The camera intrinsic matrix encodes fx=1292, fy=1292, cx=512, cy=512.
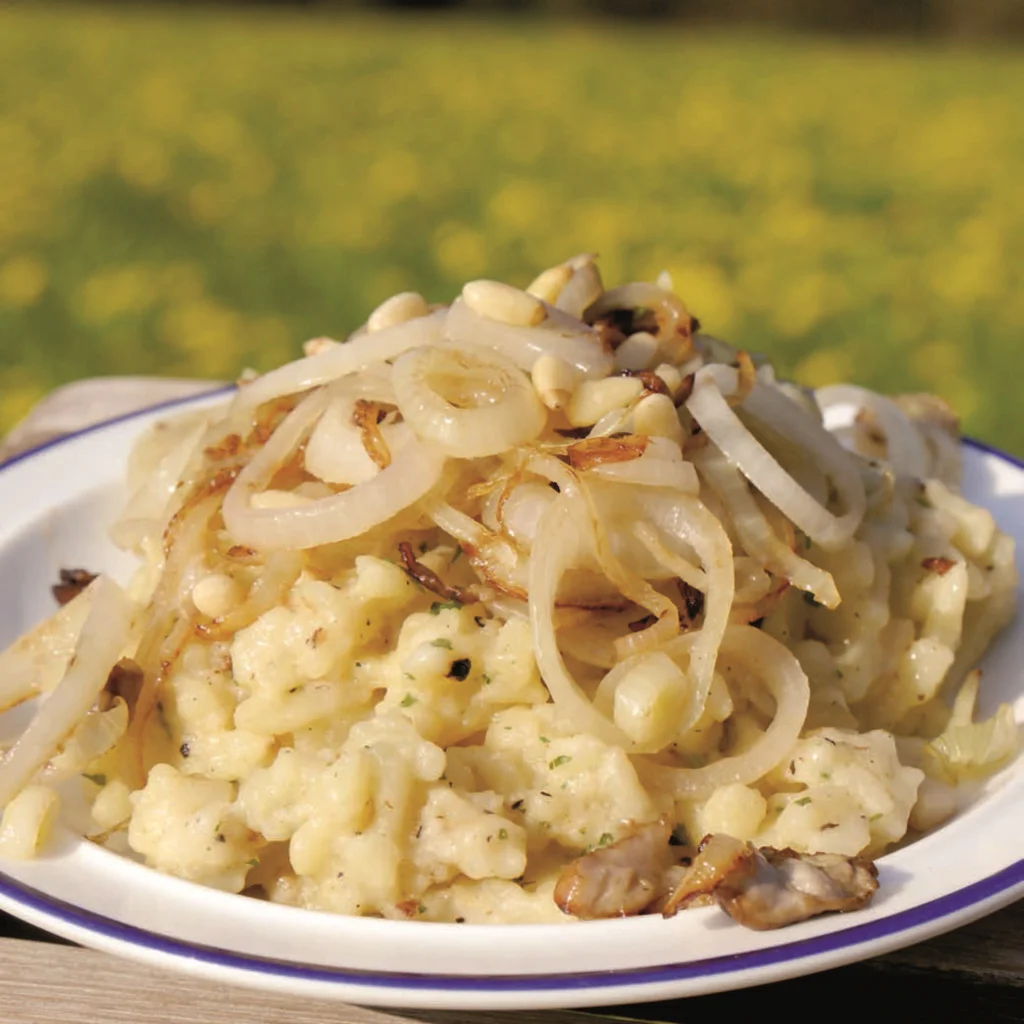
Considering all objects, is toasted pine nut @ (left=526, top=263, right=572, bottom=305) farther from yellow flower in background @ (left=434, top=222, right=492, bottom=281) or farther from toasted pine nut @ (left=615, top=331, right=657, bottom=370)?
yellow flower in background @ (left=434, top=222, right=492, bottom=281)

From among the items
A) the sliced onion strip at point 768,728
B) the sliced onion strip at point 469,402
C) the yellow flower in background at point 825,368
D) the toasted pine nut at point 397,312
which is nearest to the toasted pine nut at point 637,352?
the sliced onion strip at point 469,402

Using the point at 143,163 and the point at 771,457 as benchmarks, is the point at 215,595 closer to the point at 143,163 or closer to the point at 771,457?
the point at 771,457

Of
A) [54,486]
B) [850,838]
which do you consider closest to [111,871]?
[850,838]

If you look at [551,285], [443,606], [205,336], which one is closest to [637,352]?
[551,285]

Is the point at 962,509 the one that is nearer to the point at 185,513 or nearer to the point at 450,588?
the point at 450,588

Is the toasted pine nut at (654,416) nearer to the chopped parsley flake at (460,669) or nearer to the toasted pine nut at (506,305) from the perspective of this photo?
the toasted pine nut at (506,305)
